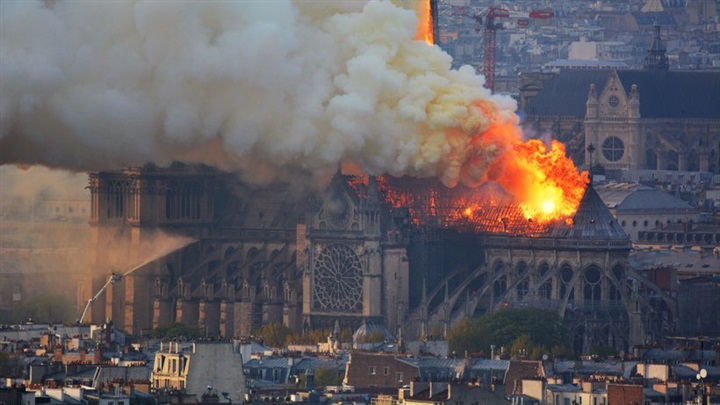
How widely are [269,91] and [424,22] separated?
9.10 meters

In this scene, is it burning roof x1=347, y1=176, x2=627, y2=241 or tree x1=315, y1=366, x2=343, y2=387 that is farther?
burning roof x1=347, y1=176, x2=627, y2=241

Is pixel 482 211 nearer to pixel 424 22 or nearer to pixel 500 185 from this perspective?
pixel 500 185

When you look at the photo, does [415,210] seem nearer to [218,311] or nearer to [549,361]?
[218,311]

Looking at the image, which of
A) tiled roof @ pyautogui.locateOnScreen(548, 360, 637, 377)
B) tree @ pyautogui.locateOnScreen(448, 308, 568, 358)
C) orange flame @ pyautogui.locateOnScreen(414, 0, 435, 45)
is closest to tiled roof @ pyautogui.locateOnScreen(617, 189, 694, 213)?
orange flame @ pyautogui.locateOnScreen(414, 0, 435, 45)

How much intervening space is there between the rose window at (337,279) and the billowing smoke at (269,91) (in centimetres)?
921

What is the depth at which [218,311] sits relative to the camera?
16925 centimetres

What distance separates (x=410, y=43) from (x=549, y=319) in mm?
10336

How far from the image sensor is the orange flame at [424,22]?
154 meters

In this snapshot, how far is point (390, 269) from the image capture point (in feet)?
539

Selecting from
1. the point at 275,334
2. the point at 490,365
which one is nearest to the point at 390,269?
the point at 275,334

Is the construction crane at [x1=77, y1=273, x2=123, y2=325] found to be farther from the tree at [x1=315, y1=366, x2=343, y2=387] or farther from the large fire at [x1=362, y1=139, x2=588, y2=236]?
the tree at [x1=315, y1=366, x2=343, y2=387]

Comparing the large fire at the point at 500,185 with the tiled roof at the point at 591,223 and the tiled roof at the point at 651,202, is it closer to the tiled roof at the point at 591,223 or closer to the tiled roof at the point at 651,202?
the tiled roof at the point at 591,223

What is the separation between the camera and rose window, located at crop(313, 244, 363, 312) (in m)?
164

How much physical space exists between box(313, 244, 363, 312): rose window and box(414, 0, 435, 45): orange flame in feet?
29.9
